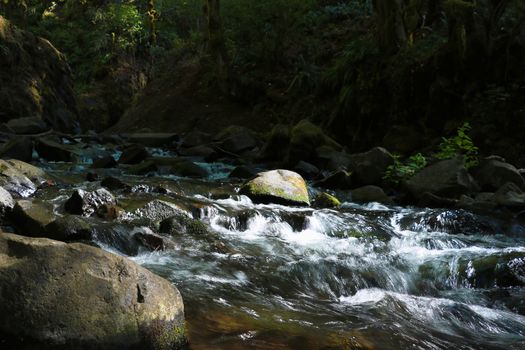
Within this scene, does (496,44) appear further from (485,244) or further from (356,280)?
(356,280)

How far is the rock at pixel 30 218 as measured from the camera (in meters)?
5.35

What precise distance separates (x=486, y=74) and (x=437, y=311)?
28.7 ft

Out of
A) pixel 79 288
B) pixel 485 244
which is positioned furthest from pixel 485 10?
pixel 79 288

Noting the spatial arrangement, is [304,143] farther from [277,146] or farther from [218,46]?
[218,46]

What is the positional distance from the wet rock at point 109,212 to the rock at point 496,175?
6.07 m

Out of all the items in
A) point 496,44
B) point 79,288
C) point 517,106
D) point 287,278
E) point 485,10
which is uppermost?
point 485,10

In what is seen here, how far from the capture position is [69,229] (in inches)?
212

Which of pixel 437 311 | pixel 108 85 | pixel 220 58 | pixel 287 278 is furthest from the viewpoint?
pixel 108 85

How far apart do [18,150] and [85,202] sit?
4699mm

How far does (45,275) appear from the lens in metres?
2.89

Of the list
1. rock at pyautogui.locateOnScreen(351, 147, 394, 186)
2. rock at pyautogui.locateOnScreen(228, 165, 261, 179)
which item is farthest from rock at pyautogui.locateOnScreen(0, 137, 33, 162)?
rock at pyautogui.locateOnScreen(351, 147, 394, 186)

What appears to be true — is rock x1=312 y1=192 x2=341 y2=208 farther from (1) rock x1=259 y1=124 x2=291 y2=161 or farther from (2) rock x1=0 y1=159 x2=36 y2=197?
(2) rock x1=0 y1=159 x2=36 y2=197

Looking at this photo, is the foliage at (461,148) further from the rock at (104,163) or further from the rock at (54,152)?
the rock at (54,152)

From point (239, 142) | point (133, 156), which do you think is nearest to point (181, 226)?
point (133, 156)
